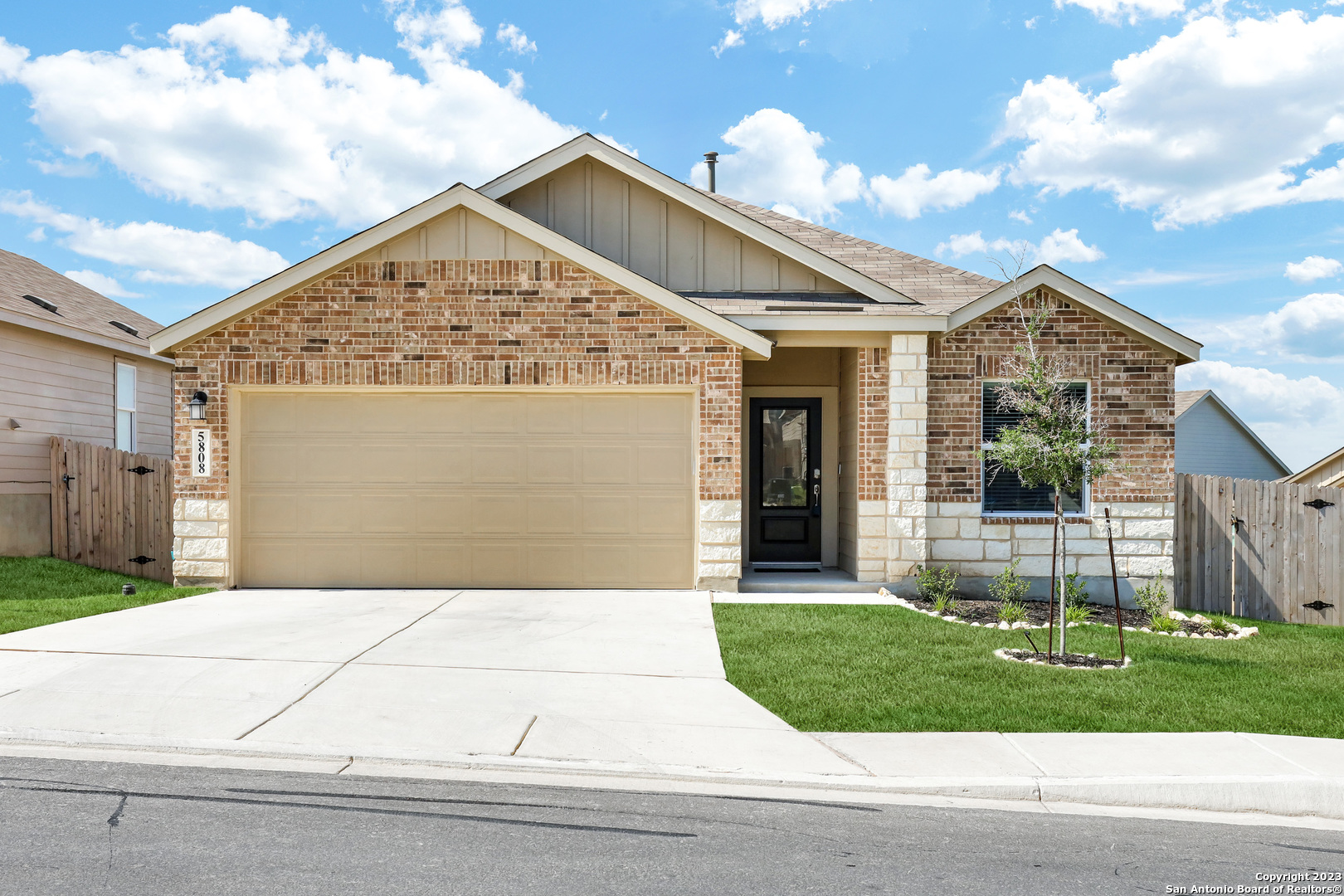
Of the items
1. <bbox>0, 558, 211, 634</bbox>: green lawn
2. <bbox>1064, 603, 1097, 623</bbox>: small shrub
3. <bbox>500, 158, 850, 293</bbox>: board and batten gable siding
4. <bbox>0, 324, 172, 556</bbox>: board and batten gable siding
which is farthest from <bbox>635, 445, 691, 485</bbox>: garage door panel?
<bbox>0, 324, 172, 556</bbox>: board and batten gable siding

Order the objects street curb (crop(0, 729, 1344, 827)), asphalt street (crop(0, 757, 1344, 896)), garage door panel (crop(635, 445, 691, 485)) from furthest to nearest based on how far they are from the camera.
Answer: garage door panel (crop(635, 445, 691, 485)), street curb (crop(0, 729, 1344, 827)), asphalt street (crop(0, 757, 1344, 896))

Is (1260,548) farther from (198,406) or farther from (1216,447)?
(1216,447)

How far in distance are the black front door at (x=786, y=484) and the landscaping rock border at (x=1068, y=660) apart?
4902 millimetres

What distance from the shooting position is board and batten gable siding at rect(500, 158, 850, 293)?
41.1ft

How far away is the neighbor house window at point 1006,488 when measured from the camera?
1163cm

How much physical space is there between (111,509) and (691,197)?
9.87m

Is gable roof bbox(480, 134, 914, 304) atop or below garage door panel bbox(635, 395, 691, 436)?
atop

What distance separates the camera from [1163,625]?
31.7 ft

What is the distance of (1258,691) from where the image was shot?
7.01 metres

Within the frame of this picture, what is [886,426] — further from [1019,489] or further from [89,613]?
[89,613]

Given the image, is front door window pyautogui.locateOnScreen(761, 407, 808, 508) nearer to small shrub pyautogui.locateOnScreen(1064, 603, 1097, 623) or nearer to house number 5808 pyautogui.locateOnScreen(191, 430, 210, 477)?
small shrub pyautogui.locateOnScreen(1064, 603, 1097, 623)

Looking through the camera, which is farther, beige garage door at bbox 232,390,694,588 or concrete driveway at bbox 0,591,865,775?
beige garage door at bbox 232,390,694,588

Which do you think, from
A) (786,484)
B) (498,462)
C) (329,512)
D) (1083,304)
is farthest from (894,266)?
(329,512)

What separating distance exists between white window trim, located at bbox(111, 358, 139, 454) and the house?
748cm
